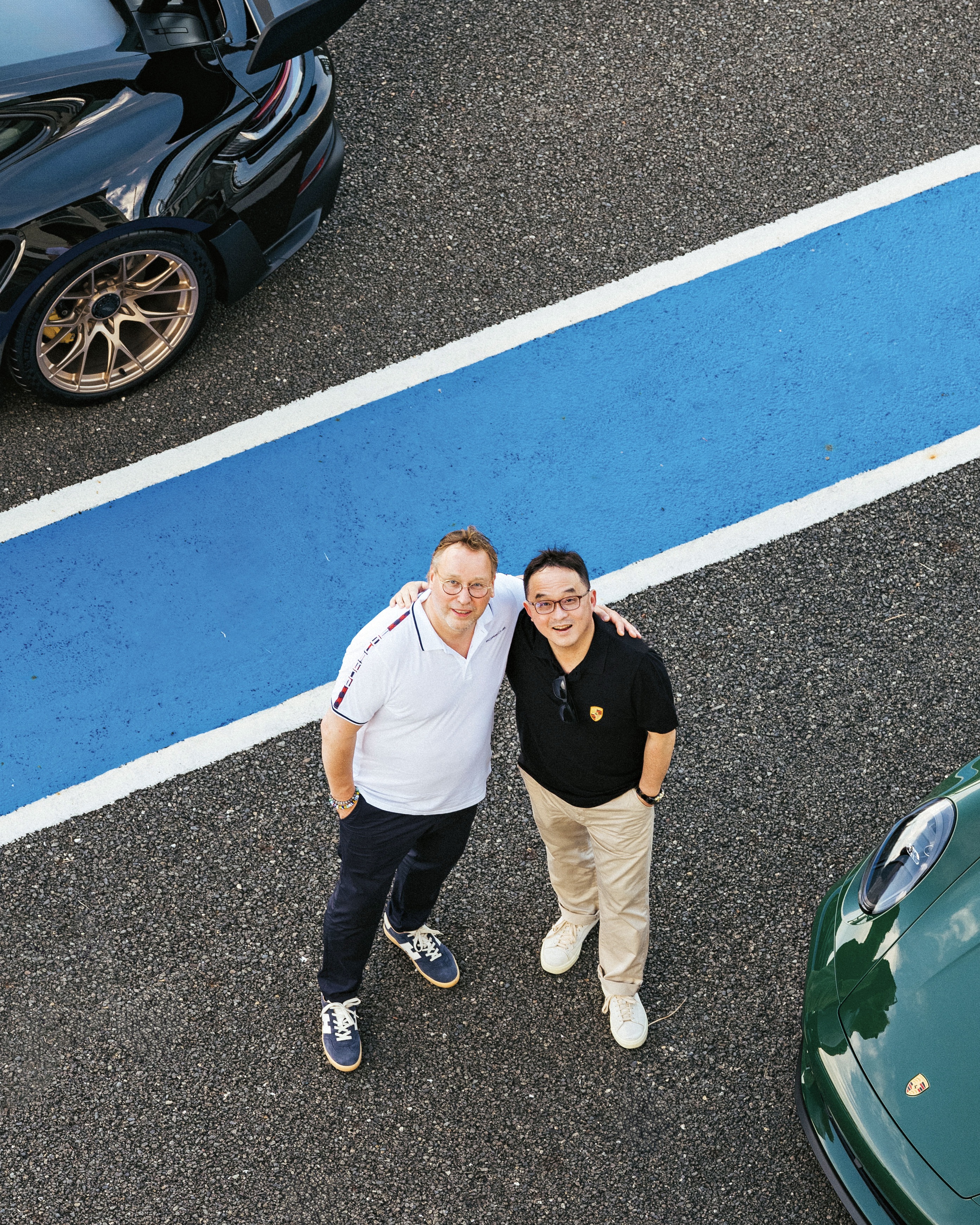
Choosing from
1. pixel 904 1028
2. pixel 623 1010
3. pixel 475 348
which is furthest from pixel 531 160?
pixel 904 1028

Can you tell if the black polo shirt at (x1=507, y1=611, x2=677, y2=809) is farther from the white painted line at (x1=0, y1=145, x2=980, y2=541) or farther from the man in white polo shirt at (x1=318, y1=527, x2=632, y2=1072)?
the white painted line at (x1=0, y1=145, x2=980, y2=541)

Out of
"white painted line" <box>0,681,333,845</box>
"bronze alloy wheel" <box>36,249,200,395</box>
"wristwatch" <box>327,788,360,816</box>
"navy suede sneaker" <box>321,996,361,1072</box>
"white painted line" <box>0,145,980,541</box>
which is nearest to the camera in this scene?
"wristwatch" <box>327,788,360,816</box>

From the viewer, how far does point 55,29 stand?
505 centimetres

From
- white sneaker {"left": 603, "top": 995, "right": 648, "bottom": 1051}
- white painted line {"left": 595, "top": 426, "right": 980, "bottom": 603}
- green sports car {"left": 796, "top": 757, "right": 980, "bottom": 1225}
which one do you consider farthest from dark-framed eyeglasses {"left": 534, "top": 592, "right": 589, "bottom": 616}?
white painted line {"left": 595, "top": 426, "right": 980, "bottom": 603}

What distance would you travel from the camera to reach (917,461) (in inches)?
218

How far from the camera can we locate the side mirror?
16.7 feet

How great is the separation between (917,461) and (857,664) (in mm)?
1153

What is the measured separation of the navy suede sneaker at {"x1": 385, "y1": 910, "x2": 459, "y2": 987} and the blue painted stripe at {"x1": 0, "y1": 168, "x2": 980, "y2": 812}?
1216 millimetres

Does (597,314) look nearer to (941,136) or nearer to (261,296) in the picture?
(261,296)

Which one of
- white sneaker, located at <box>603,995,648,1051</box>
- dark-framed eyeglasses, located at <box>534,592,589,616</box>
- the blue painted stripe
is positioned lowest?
white sneaker, located at <box>603,995,648,1051</box>

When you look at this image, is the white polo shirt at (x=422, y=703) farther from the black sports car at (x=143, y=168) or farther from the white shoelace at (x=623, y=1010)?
the black sports car at (x=143, y=168)

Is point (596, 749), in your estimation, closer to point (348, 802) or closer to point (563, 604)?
point (563, 604)

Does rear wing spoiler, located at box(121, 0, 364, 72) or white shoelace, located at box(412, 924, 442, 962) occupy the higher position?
rear wing spoiler, located at box(121, 0, 364, 72)

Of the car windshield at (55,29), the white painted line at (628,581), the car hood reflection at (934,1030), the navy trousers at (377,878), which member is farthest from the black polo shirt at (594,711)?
the car windshield at (55,29)
